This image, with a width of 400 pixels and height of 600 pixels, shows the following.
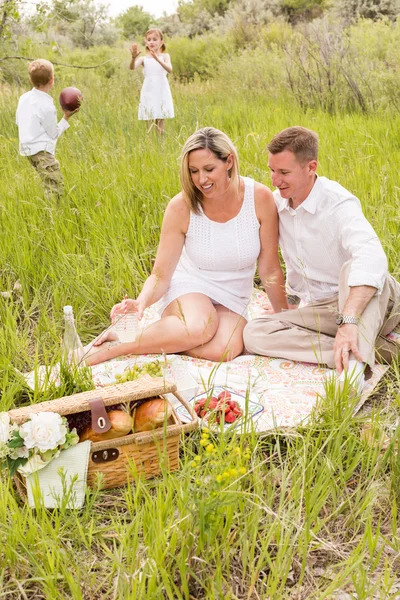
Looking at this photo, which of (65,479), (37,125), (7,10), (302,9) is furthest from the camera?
(302,9)

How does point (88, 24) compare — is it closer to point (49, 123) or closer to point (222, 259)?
point (49, 123)

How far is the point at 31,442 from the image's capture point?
2277 mm

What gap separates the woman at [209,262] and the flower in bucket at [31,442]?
3.77ft

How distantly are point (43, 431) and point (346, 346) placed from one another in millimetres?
1349

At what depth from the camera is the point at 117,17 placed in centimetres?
2681

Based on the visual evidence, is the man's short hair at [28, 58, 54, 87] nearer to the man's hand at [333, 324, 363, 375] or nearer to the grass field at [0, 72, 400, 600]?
the grass field at [0, 72, 400, 600]

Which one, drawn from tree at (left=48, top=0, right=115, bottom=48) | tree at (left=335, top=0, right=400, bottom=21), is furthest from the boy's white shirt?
tree at (left=48, top=0, right=115, bottom=48)

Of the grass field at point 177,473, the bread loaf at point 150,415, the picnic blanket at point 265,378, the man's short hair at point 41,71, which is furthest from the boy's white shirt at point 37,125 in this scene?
the bread loaf at point 150,415

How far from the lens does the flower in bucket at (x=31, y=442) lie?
2.27m

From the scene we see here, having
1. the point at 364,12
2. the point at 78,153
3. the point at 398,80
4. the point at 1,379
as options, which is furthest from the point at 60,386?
the point at 364,12

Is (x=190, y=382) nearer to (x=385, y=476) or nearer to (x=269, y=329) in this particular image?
(x=269, y=329)

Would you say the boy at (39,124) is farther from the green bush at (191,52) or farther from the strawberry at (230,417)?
the green bush at (191,52)

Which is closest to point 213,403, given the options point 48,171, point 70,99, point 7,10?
point 48,171

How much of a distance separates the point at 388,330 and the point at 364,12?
51.5ft
